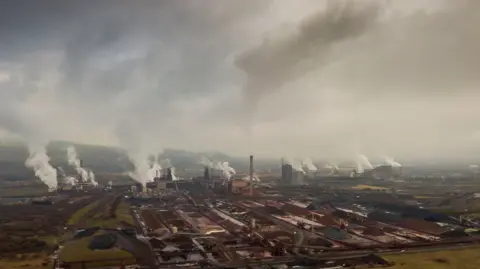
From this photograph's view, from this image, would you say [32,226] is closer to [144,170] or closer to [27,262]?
[27,262]

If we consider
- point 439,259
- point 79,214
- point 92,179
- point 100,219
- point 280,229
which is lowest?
point 439,259

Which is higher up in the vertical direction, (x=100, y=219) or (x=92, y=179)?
(x=92, y=179)

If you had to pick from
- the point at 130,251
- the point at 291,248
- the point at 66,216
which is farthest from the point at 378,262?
the point at 66,216

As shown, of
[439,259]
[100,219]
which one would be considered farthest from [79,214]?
[439,259]

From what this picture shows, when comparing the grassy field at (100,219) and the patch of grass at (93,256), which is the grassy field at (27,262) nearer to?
the patch of grass at (93,256)

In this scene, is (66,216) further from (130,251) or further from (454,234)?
(454,234)

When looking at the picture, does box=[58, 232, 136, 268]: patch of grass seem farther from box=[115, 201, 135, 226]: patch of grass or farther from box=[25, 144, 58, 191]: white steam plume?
box=[25, 144, 58, 191]: white steam plume

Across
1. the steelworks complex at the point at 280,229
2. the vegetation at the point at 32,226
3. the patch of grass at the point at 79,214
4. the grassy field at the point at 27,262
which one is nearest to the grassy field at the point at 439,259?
the steelworks complex at the point at 280,229
